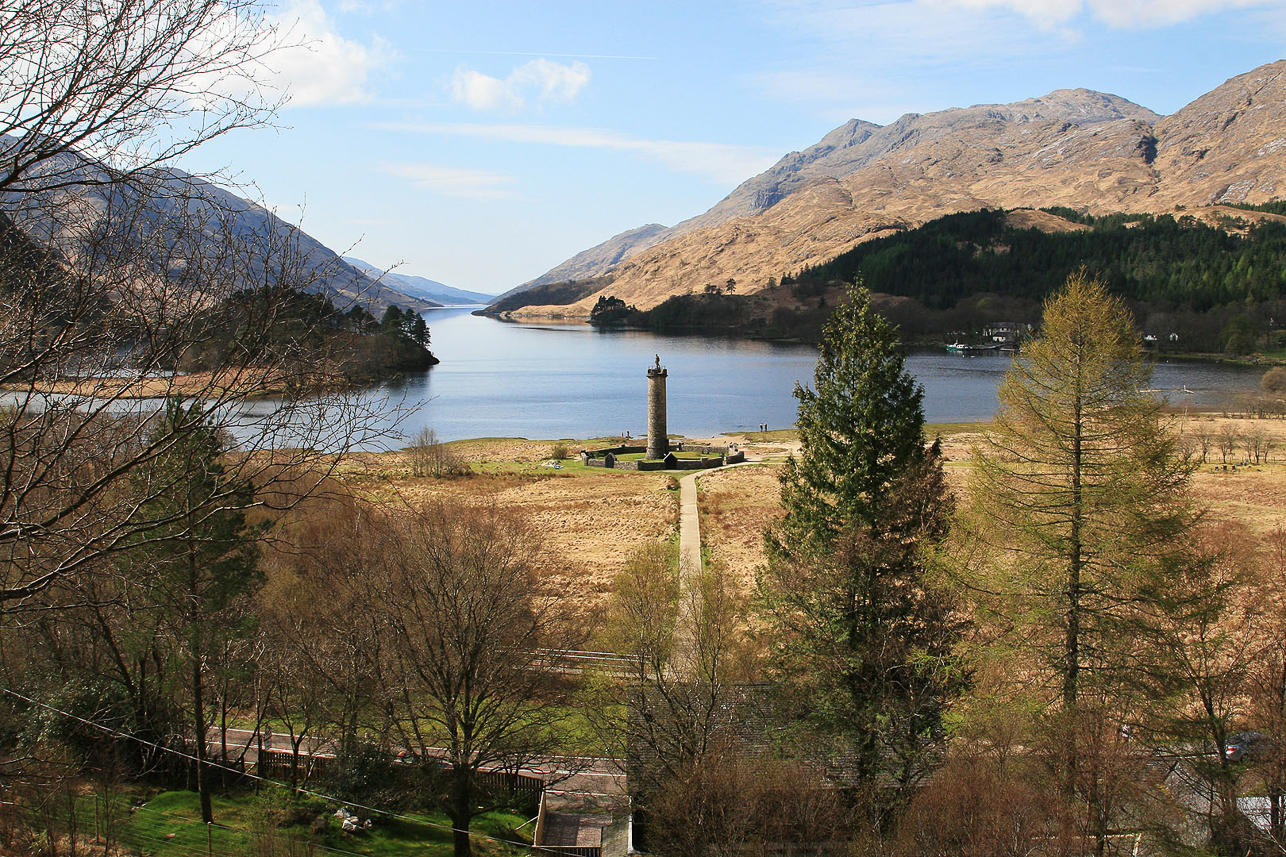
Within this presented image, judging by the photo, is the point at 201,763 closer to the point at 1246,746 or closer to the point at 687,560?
the point at 687,560

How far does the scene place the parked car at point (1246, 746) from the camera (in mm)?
16703

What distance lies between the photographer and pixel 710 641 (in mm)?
18625

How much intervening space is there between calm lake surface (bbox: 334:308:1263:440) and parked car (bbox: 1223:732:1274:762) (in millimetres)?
47146

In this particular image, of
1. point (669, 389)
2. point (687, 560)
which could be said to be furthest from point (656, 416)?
point (669, 389)

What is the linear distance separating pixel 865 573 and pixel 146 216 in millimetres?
15244

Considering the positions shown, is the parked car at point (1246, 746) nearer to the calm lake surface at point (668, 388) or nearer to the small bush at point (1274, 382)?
the calm lake surface at point (668, 388)

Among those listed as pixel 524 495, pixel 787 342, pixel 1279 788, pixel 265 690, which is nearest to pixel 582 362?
pixel 787 342

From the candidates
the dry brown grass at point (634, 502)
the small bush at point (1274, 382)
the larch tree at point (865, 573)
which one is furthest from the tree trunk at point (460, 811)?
the small bush at point (1274, 382)

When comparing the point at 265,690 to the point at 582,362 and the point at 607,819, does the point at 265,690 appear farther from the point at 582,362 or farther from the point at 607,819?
the point at 582,362

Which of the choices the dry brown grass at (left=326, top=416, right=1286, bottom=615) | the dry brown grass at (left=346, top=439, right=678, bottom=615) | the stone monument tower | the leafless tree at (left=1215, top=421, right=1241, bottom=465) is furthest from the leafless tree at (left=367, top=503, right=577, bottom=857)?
the leafless tree at (left=1215, top=421, right=1241, bottom=465)

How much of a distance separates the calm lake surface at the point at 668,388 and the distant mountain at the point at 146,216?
5057cm

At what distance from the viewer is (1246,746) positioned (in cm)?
1741

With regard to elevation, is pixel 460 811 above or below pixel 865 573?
below

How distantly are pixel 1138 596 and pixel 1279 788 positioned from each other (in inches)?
149
